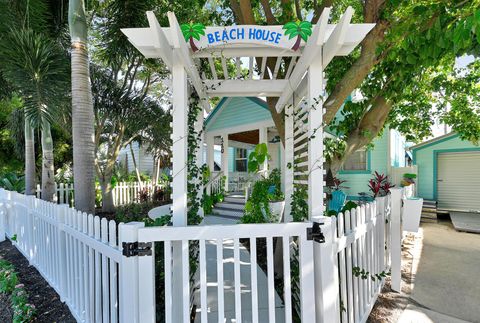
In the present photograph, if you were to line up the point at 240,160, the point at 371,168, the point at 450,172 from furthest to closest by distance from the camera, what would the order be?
the point at 240,160 → the point at 450,172 → the point at 371,168

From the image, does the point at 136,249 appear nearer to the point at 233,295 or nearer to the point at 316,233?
the point at 316,233

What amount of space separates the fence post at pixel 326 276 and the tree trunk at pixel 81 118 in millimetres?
3497

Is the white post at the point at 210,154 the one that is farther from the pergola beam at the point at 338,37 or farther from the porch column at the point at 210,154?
the pergola beam at the point at 338,37

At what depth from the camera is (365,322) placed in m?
2.63

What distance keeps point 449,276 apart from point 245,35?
15.2ft

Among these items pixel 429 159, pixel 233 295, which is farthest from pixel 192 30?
pixel 429 159

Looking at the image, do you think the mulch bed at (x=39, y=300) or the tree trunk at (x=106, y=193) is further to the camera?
the tree trunk at (x=106, y=193)

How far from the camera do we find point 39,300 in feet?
10.2

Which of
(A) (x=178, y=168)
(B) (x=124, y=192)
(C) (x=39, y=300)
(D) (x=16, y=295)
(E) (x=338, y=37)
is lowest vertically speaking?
(C) (x=39, y=300)

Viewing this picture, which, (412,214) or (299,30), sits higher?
(299,30)

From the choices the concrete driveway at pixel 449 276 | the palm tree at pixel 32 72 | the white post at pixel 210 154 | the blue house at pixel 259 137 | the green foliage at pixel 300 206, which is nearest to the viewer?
the green foliage at pixel 300 206

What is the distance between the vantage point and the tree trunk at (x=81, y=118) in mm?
3748

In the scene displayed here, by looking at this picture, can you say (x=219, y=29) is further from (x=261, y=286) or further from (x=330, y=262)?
(x=261, y=286)

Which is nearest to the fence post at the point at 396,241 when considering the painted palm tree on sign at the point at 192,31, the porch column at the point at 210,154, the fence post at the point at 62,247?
the painted palm tree on sign at the point at 192,31
